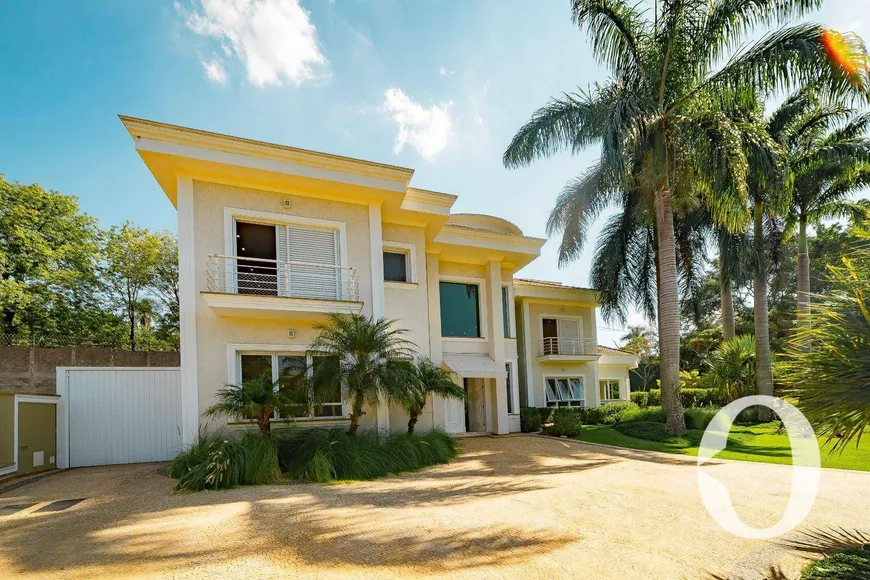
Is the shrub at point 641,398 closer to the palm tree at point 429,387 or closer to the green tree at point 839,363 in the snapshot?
the palm tree at point 429,387

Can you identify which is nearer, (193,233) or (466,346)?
(193,233)

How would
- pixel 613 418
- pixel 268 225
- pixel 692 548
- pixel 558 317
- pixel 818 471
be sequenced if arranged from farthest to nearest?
pixel 558 317
pixel 613 418
pixel 268 225
pixel 818 471
pixel 692 548

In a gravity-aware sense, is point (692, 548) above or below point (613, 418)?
above

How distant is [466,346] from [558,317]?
33.8ft

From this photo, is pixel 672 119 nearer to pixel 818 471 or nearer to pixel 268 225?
pixel 818 471

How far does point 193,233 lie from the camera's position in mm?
13781

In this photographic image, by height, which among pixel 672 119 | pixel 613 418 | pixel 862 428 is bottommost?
pixel 613 418

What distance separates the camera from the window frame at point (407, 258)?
1766 centimetres

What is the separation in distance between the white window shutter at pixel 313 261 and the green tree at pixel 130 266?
66.2 ft

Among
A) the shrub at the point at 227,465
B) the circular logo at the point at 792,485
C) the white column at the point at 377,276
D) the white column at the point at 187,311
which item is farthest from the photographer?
the white column at the point at 377,276

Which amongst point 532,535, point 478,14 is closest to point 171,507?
point 532,535

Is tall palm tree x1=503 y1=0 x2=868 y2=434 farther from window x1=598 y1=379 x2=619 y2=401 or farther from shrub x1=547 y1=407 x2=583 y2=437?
window x1=598 y1=379 x2=619 y2=401

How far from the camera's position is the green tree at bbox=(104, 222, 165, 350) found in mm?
29906

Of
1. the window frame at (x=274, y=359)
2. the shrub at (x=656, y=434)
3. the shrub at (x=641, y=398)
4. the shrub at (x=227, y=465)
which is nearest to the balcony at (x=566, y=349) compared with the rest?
the shrub at (x=656, y=434)
